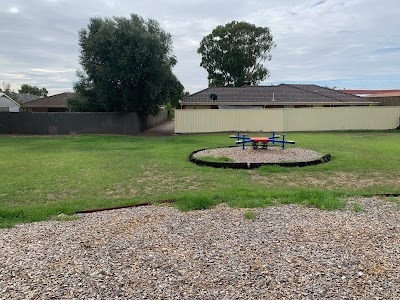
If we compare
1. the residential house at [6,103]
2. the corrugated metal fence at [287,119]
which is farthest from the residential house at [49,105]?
the corrugated metal fence at [287,119]

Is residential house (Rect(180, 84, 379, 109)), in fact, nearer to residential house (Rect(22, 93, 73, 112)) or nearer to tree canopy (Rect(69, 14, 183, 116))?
tree canopy (Rect(69, 14, 183, 116))

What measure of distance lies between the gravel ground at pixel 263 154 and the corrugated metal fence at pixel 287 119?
31.9ft

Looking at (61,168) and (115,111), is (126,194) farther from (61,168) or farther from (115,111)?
(115,111)

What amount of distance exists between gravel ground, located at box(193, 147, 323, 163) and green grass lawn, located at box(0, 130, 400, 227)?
0.74 m

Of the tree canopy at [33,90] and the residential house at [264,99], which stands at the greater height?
the tree canopy at [33,90]

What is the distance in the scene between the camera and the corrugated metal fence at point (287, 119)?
72.9 feet

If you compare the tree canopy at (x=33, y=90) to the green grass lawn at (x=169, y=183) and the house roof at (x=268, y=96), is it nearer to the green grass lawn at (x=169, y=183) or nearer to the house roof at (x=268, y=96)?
the house roof at (x=268, y=96)

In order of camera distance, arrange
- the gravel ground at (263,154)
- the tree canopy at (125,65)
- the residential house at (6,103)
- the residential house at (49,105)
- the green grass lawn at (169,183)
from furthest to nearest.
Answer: the residential house at (6,103) < the residential house at (49,105) < the tree canopy at (125,65) < the gravel ground at (263,154) < the green grass lawn at (169,183)

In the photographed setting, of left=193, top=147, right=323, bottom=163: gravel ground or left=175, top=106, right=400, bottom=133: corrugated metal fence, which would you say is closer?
left=193, top=147, right=323, bottom=163: gravel ground

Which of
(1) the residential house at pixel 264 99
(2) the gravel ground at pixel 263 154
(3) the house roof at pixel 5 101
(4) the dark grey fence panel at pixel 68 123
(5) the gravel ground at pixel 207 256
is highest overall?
(3) the house roof at pixel 5 101

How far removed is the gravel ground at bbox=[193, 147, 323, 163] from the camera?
420 inches

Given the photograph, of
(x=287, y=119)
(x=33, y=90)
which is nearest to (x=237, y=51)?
(x=287, y=119)

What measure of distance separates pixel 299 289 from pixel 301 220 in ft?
6.61

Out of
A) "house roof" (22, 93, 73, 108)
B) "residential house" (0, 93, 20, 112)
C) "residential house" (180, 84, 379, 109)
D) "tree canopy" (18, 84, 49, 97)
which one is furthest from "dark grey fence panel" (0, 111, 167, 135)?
"tree canopy" (18, 84, 49, 97)
